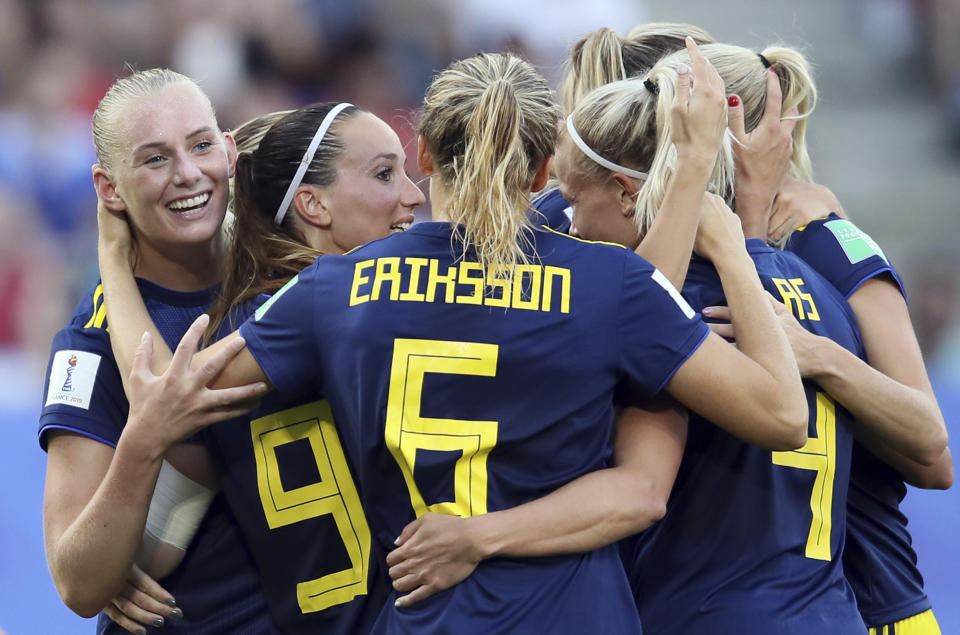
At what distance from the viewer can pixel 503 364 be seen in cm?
234

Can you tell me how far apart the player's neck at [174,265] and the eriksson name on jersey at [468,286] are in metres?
0.79

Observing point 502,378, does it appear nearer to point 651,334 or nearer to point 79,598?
point 651,334

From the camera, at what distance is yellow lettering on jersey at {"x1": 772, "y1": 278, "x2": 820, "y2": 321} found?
2.73 m

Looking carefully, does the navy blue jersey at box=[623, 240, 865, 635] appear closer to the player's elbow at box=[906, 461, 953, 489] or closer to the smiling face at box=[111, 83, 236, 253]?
the player's elbow at box=[906, 461, 953, 489]

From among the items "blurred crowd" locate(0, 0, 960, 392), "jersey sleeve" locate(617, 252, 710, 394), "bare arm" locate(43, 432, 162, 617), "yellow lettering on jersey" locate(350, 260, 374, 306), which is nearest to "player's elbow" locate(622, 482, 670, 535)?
"jersey sleeve" locate(617, 252, 710, 394)

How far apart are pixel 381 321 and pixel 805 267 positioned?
1.14 meters

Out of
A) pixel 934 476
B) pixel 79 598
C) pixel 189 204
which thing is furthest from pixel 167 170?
pixel 934 476

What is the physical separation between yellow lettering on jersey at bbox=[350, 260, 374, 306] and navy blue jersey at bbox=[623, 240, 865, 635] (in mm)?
755

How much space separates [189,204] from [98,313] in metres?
0.36

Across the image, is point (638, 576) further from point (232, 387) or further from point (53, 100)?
point (53, 100)

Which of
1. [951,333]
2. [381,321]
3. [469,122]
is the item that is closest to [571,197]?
[469,122]

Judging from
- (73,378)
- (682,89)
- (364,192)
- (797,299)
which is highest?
(682,89)

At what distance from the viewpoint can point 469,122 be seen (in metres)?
2.42

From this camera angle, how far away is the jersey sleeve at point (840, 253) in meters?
2.92
